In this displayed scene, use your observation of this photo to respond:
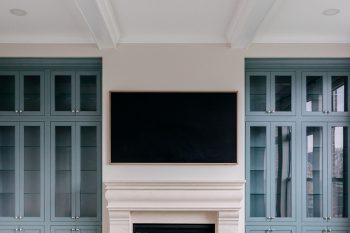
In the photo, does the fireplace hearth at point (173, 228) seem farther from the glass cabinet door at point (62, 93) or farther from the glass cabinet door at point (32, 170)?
the glass cabinet door at point (62, 93)

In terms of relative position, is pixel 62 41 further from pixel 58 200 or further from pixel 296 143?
pixel 296 143

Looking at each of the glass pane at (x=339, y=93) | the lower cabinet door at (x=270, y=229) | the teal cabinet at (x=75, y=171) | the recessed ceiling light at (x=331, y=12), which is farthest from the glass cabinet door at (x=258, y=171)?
the teal cabinet at (x=75, y=171)

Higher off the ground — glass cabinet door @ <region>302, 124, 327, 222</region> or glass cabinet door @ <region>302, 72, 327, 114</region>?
glass cabinet door @ <region>302, 72, 327, 114</region>

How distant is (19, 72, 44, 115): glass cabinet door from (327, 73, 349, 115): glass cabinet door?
10.9 feet

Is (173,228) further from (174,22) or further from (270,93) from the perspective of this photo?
(174,22)

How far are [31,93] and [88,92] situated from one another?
652 millimetres

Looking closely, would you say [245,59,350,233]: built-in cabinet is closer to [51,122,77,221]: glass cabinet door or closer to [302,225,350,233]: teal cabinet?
[302,225,350,233]: teal cabinet

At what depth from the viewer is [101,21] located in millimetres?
3469

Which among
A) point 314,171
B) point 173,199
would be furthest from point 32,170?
point 314,171

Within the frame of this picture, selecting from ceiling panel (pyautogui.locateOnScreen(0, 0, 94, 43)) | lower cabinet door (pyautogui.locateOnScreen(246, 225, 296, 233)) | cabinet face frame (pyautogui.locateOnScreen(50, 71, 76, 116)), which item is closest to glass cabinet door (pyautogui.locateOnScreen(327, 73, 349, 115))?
lower cabinet door (pyautogui.locateOnScreen(246, 225, 296, 233))

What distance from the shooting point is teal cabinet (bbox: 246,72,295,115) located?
179 inches

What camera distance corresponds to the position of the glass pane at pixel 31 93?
4.55m

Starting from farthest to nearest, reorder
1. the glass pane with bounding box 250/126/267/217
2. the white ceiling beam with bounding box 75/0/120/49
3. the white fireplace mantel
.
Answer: the glass pane with bounding box 250/126/267/217 < the white fireplace mantel < the white ceiling beam with bounding box 75/0/120/49

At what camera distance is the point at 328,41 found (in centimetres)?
444
